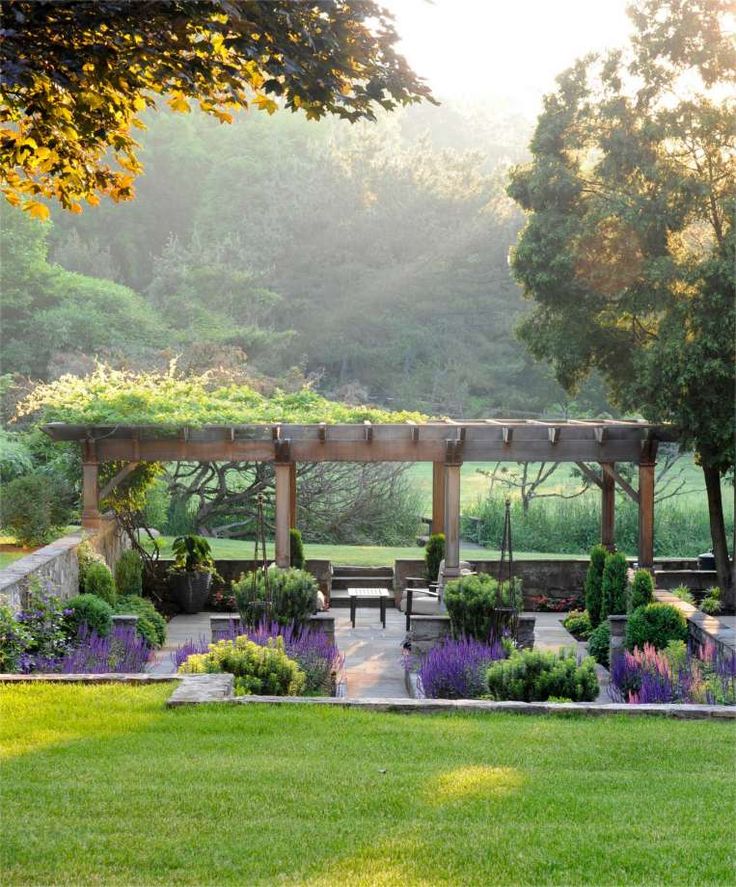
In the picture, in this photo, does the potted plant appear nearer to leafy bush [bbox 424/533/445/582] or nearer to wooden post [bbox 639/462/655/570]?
leafy bush [bbox 424/533/445/582]

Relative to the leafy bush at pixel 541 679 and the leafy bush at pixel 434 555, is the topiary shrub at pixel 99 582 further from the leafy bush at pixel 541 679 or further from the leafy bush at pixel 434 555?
the leafy bush at pixel 541 679

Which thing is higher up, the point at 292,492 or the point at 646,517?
the point at 292,492

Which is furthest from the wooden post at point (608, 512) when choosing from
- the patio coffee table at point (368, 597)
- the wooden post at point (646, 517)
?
the patio coffee table at point (368, 597)

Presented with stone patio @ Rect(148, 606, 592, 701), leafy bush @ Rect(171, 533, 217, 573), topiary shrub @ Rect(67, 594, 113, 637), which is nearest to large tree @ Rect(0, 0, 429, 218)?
stone patio @ Rect(148, 606, 592, 701)

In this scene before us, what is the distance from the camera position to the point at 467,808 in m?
4.32

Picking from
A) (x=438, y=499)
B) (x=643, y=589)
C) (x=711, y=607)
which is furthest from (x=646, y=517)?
(x=643, y=589)

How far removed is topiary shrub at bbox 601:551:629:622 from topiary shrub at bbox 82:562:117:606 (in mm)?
5375

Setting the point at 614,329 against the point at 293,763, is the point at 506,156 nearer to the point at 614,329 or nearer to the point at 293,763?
the point at 614,329

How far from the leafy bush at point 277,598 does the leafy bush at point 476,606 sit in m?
1.45

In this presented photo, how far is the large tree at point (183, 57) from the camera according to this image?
16.2ft

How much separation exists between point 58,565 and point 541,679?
17.3ft

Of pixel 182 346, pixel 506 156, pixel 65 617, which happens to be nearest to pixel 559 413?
pixel 182 346

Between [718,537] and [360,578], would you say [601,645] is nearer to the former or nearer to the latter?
[718,537]

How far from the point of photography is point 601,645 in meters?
11.8
